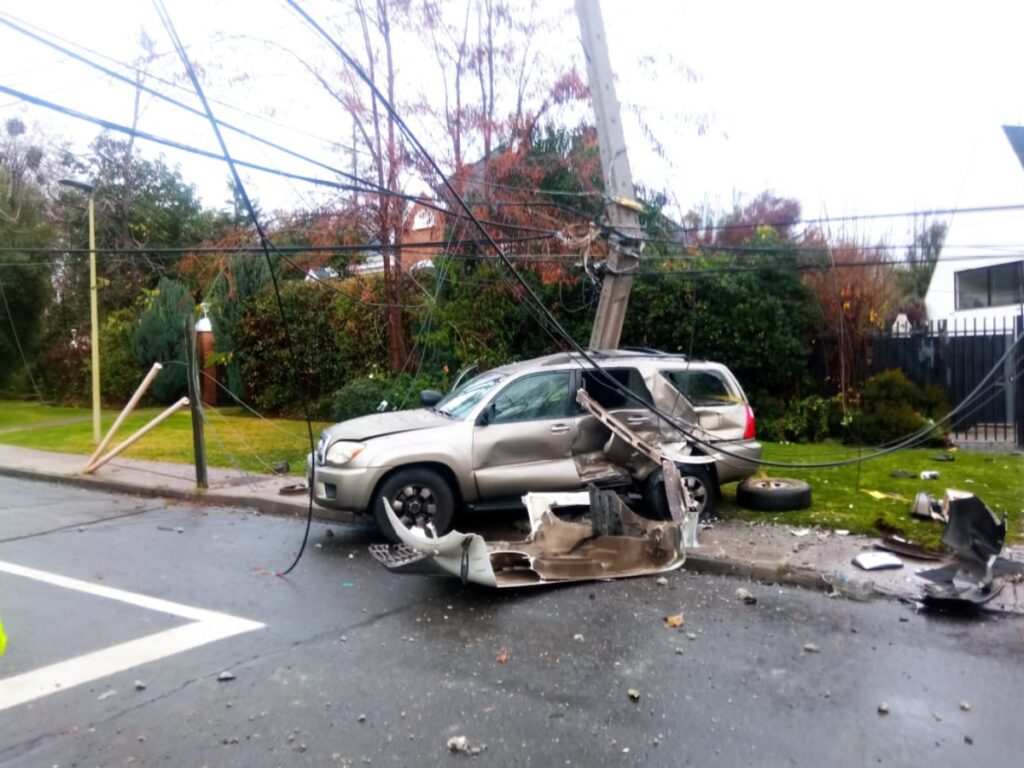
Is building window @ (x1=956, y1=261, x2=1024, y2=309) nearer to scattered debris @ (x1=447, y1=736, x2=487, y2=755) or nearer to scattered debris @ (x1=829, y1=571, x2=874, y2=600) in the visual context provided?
scattered debris @ (x1=829, y1=571, x2=874, y2=600)

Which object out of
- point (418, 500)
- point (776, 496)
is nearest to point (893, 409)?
point (776, 496)

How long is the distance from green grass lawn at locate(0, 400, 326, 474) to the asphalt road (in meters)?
6.13

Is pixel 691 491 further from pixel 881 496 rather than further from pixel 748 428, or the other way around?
pixel 881 496

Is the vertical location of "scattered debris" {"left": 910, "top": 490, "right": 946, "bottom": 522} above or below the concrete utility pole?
below

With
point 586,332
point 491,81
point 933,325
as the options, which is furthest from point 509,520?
point 933,325

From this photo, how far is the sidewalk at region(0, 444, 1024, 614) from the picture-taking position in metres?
6.50

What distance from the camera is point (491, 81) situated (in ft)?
48.6

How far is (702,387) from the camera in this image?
28.5 feet

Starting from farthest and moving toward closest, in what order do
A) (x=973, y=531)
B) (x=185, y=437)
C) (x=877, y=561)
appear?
1. (x=185, y=437)
2. (x=877, y=561)
3. (x=973, y=531)

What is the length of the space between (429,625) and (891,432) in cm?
1000

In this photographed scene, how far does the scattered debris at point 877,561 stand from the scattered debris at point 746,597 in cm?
109

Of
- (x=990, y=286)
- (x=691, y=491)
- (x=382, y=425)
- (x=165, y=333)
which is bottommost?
(x=691, y=491)

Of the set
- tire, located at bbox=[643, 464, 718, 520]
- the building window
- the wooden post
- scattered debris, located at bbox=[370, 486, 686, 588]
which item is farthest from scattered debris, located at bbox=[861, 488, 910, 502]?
the building window

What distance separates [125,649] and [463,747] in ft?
8.69
